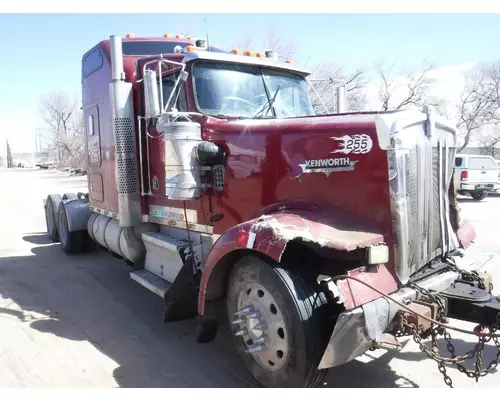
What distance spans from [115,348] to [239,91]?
2.80 meters

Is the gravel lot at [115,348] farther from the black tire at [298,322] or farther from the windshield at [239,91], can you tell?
the windshield at [239,91]

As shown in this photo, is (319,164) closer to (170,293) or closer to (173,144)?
(173,144)

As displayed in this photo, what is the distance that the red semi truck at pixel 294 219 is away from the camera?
288cm

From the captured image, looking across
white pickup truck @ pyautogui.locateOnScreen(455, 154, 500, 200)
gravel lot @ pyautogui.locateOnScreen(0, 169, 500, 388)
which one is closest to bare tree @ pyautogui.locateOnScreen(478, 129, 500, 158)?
white pickup truck @ pyautogui.locateOnScreen(455, 154, 500, 200)

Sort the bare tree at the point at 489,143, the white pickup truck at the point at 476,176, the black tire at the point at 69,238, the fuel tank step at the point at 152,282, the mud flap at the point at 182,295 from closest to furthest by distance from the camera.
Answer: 1. the mud flap at the point at 182,295
2. the fuel tank step at the point at 152,282
3. the black tire at the point at 69,238
4. the white pickup truck at the point at 476,176
5. the bare tree at the point at 489,143

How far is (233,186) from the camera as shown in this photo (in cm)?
411

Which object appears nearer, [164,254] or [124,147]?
[164,254]

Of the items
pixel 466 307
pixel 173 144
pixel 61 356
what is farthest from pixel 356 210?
pixel 61 356

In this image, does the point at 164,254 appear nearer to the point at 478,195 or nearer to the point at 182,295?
the point at 182,295

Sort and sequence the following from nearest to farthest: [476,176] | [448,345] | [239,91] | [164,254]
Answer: [448,345]
[239,91]
[164,254]
[476,176]

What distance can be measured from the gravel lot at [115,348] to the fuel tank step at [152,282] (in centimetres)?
37

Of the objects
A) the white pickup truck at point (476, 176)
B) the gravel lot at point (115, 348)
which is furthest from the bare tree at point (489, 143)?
the gravel lot at point (115, 348)

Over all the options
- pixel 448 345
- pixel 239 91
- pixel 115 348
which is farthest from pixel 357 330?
pixel 239 91

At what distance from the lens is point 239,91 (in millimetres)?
4453
